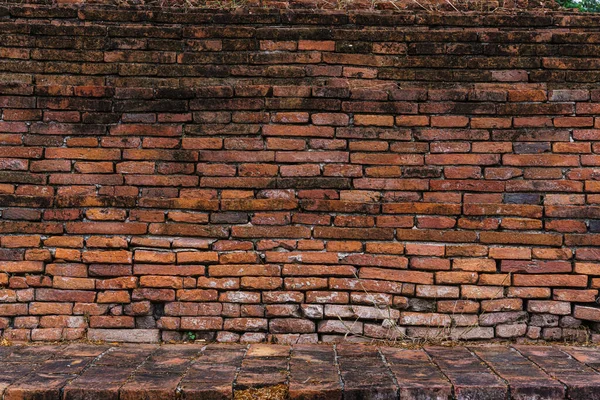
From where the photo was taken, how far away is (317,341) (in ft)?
10.5

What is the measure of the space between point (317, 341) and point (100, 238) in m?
1.52

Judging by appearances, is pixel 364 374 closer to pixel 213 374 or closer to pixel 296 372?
pixel 296 372

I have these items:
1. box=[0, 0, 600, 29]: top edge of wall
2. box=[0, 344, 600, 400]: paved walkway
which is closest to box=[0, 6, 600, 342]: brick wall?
box=[0, 0, 600, 29]: top edge of wall

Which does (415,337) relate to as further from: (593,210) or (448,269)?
(593,210)

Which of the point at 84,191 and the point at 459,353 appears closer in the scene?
the point at 459,353

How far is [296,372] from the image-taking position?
269cm

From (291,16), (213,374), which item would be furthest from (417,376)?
(291,16)

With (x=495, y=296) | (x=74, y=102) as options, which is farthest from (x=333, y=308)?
(x=74, y=102)

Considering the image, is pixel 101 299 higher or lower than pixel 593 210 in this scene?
lower

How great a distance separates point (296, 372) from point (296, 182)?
1180 mm

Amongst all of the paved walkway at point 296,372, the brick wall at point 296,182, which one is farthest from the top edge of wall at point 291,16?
the paved walkway at point 296,372

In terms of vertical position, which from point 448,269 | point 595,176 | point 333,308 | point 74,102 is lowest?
point 333,308

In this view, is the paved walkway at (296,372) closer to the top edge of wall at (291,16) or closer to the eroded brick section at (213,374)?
the eroded brick section at (213,374)

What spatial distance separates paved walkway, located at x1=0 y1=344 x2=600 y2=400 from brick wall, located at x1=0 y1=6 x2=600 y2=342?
0.20 meters
